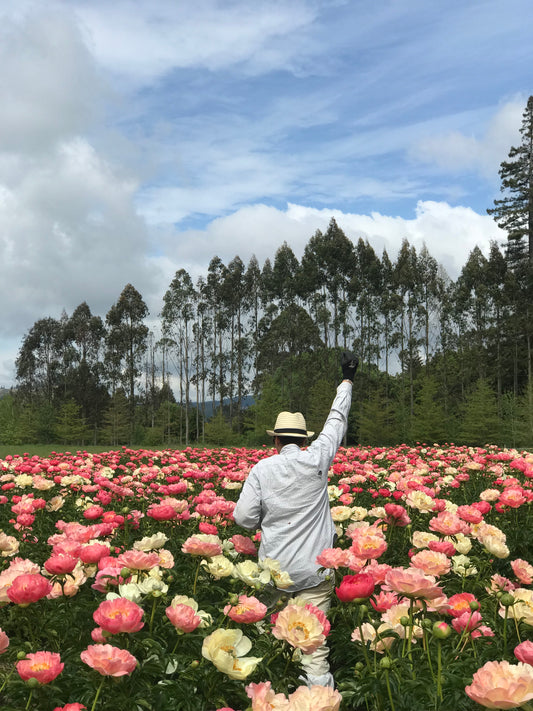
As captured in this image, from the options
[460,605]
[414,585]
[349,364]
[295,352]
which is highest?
[295,352]

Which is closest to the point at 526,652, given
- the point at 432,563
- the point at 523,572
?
the point at 432,563

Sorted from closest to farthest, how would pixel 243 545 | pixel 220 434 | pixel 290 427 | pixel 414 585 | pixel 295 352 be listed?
pixel 414 585 → pixel 243 545 → pixel 290 427 → pixel 220 434 → pixel 295 352

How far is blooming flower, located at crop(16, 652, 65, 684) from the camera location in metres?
1.45

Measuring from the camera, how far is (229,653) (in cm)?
156

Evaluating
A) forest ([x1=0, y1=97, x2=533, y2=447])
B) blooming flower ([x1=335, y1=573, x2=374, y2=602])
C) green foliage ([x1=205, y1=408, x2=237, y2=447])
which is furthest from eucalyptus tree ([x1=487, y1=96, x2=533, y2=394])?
blooming flower ([x1=335, y1=573, x2=374, y2=602])

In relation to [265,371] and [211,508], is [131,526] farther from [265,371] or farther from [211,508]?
[265,371]

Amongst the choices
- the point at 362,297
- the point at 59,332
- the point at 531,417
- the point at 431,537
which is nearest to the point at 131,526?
the point at 431,537

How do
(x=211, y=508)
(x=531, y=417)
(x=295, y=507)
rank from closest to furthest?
(x=295, y=507) < (x=211, y=508) < (x=531, y=417)

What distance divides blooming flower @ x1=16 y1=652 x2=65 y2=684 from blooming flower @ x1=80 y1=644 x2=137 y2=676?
0.14 meters

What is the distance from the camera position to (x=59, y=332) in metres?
60.2

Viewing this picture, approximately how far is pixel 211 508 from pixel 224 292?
149ft

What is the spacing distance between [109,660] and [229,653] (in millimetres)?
362

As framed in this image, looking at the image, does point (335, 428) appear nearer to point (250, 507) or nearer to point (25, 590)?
point (250, 507)

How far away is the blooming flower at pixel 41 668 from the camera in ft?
4.75
